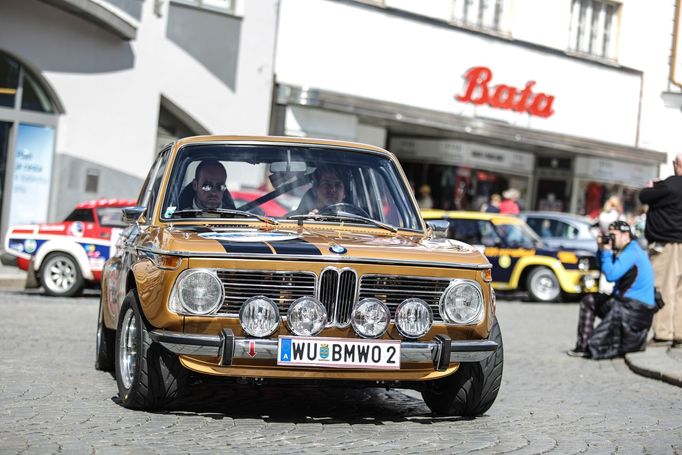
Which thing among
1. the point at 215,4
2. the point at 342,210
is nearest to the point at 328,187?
the point at 342,210

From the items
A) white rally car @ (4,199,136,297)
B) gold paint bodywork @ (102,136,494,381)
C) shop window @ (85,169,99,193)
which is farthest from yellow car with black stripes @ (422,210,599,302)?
gold paint bodywork @ (102,136,494,381)

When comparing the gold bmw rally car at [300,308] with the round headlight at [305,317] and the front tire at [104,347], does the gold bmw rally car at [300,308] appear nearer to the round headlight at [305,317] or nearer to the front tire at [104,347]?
the round headlight at [305,317]

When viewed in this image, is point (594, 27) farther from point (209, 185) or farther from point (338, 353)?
point (338, 353)

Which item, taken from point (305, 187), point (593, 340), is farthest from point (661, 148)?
point (305, 187)

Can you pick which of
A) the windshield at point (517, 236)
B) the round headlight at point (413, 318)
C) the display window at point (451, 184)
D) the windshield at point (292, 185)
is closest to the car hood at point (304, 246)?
the round headlight at point (413, 318)

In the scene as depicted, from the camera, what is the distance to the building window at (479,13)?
31156 millimetres

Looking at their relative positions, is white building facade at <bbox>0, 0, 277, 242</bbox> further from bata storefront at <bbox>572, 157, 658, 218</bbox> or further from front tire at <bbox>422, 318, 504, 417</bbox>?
front tire at <bbox>422, 318, 504, 417</bbox>

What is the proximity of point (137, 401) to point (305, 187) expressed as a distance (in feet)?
6.09

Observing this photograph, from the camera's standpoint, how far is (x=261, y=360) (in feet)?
22.5

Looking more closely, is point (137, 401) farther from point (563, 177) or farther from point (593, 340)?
point (563, 177)

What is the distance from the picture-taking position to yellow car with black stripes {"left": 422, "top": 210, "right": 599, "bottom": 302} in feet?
74.0

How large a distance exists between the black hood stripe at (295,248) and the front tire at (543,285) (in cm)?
1589

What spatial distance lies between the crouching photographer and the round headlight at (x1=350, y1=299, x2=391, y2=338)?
5851 millimetres

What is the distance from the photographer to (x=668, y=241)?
538 inches
